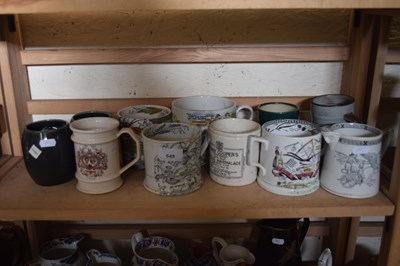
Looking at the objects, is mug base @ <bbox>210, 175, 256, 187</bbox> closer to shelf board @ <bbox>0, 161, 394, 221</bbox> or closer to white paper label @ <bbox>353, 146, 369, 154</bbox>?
shelf board @ <bbox>0, 161, 394, 221</bbox>

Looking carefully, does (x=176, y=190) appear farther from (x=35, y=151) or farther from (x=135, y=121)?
(x=35, y=151)

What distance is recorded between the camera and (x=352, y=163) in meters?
0.68

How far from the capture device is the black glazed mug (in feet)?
2.30

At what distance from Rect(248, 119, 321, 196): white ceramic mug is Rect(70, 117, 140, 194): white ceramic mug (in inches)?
9.0

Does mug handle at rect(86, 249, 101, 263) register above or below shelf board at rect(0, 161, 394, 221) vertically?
below

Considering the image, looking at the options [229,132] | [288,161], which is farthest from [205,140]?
[288,161]

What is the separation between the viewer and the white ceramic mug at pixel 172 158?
68 centimetres

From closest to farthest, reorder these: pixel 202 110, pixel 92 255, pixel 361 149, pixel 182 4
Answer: pixel 182 4, pixel 361 149, pixel 202 110, pixel 92 255

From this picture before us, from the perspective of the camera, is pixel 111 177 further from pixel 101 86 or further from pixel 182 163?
pixel 101 86

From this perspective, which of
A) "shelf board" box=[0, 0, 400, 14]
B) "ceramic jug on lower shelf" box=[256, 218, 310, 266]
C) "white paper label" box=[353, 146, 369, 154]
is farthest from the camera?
"ceramic jug on lower shelf" box=[256, 218, 310, 266]

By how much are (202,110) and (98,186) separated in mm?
247

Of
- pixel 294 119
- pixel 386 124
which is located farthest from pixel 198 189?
pixel 386 124

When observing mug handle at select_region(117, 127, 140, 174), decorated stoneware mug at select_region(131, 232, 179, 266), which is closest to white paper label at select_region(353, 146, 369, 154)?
mug handle at select_region(117, 127, 140, 174)

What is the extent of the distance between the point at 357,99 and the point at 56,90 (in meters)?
0.70
